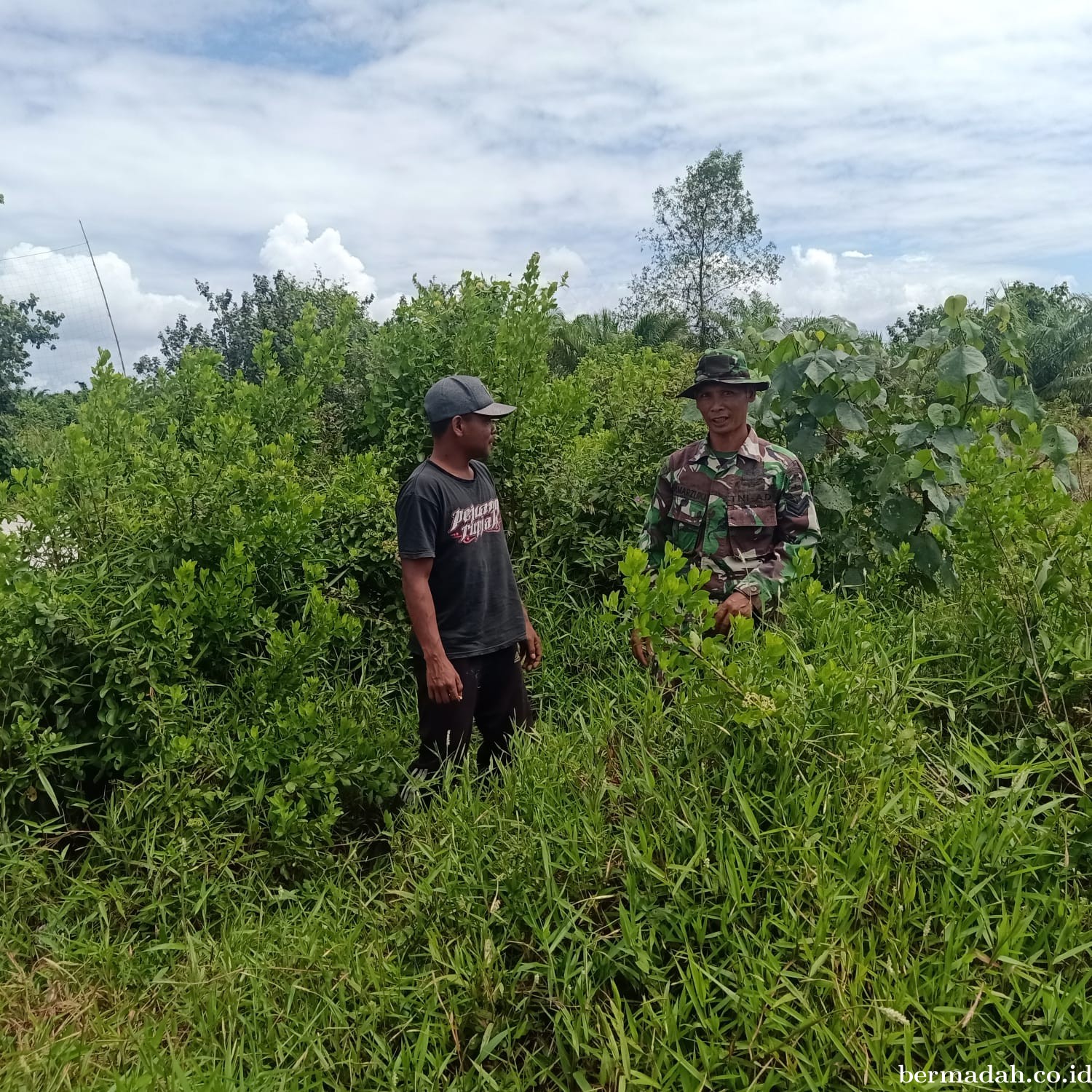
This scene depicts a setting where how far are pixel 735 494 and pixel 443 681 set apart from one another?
1280 millimetres

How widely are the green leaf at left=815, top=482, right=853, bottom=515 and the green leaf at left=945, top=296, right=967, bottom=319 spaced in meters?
0.86

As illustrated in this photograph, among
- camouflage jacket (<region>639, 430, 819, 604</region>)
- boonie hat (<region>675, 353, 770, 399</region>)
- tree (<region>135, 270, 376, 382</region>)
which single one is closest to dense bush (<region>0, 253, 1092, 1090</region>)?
camouflage jacket (<region>639, 430, 819, 604</region>)

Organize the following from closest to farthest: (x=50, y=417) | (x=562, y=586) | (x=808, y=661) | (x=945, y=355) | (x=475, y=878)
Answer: (x=475, y=878) < (x=808, y=661) < (x=945, y=355) < (x=562, y=586) < (x=50, y=417)

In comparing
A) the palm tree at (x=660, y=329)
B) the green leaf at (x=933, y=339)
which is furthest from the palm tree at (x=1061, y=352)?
the green leaf at (x=933, y=339)

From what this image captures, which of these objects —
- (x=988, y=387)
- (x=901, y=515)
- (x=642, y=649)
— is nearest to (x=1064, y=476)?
(x=988, y=387)

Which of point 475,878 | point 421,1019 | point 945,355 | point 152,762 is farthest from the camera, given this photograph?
point 945,355

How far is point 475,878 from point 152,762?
4.60ft

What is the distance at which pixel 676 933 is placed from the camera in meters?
1.69

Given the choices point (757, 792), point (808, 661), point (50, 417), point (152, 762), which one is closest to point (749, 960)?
point (757, 792)

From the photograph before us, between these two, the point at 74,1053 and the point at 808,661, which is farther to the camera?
the point at 808,661

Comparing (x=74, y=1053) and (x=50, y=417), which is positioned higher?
(x=50, y=417)

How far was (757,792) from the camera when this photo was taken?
6.12 ft

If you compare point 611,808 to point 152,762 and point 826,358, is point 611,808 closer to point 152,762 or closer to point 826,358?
point 152,762

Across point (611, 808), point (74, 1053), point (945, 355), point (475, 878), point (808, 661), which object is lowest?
point (74, 1053)
